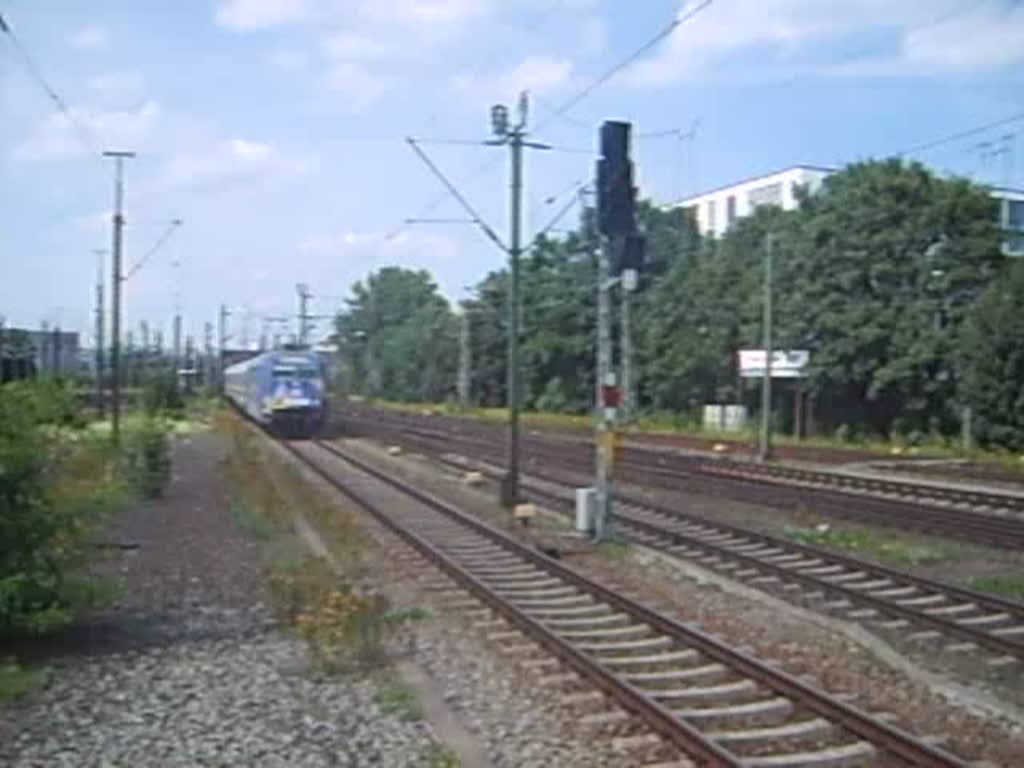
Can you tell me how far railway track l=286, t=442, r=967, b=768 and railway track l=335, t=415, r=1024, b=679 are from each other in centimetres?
227

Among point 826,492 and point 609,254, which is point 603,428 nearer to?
point 609,254

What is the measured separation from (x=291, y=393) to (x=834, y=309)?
21.0 metres

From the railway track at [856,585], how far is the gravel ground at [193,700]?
17.8 ft

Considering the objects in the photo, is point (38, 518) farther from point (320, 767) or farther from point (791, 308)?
point (791, 308)

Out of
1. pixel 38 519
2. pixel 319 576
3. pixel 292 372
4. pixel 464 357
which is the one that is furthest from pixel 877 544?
pixel 464 357

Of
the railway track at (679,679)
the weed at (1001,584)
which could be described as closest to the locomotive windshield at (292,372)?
the railway track at (679,679)

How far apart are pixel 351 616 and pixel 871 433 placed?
44.6 m

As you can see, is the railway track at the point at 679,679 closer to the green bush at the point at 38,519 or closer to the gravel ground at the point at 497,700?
the gravel ground at the point at 497,700

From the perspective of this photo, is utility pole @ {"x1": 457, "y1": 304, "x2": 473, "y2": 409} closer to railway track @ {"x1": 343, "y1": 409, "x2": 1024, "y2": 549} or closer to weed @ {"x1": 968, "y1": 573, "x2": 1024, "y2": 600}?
railway track @ {"x1": 343, "y1": 409, "x2": 1024, "y2": 549}

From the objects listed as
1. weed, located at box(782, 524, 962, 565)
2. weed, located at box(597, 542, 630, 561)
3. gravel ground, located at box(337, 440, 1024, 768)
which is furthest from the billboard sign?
gravel ground, located at box(337, 440, 1024, 768)

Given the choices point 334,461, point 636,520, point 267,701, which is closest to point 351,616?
point 267,701

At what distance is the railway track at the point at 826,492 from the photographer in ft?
69.0

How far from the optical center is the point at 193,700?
995 cm

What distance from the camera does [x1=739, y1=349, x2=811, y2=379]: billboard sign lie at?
54344 mm
